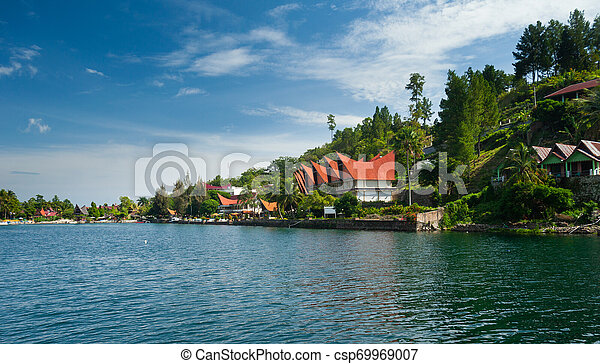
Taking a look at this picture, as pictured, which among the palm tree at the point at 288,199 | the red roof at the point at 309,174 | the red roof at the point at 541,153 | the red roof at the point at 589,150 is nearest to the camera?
the red roof at the point at 589,150

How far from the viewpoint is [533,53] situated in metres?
89.9

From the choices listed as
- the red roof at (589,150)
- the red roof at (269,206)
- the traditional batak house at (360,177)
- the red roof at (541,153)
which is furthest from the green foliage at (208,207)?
the red roof at (589,150)

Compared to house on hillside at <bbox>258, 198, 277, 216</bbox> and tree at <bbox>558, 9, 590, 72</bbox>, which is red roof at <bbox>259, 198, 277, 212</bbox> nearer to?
house on hillside at <bbox>258, 198, 277, 216</bbox>

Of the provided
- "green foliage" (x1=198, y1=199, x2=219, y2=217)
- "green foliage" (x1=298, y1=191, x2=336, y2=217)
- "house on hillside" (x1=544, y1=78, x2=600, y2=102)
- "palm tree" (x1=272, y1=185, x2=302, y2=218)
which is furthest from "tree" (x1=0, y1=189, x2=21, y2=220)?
"house on hillside" (x1=544, y1=78, x2=600, y2=102)

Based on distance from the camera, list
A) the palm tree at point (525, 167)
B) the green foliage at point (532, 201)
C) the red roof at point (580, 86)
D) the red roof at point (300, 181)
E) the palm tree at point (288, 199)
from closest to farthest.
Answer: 1. the green foliage at point (532, 201)
2. the palm tree at point (525, 167)
3. the red roof at point (580, 86)
4. the palm tree at point (288, 199)
5. the red roof at point (300, 181)

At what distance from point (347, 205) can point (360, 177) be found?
37.9ft

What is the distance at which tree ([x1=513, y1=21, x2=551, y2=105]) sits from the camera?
289ft

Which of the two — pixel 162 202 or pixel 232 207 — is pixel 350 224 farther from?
pixel 162 202

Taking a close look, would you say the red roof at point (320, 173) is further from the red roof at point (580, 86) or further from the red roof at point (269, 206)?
the red roof at point (580, 86)

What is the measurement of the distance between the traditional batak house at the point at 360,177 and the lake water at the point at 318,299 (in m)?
51.2

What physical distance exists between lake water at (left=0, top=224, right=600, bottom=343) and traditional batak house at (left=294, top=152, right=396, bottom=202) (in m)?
51.2

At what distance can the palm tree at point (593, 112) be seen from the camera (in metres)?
54.7
